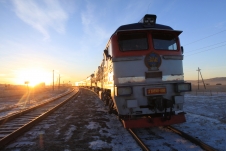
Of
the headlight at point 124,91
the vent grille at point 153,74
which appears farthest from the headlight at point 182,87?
the headlight at point 124,91

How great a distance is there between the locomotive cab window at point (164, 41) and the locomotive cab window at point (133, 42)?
0.37 metres

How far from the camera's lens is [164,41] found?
6.71 meters

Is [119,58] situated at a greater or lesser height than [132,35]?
lesser

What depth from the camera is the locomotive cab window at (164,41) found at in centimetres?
655

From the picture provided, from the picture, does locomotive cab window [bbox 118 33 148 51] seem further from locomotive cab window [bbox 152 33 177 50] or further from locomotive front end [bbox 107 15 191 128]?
locomotive cab window [bbox 152 33 177 50]

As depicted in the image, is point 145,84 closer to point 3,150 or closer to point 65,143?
point 65,143

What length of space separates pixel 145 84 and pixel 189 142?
2.11 m

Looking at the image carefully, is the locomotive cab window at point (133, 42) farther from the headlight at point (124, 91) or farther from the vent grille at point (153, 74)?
the headlight at point (124, 91)

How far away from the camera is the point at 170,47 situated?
6.75 m

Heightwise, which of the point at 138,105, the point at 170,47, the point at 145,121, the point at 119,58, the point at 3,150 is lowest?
the point at 3,150

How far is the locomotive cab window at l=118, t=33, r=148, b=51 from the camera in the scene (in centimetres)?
640

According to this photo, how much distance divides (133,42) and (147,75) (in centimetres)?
128

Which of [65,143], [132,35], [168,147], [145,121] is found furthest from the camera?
[132,35]

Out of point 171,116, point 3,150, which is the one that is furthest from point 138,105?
point 3,150
